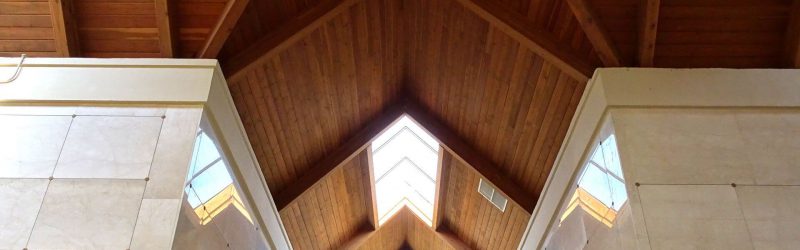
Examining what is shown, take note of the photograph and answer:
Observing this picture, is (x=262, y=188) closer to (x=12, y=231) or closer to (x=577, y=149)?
(x=12, y=231)

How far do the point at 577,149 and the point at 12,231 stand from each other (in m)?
4.00

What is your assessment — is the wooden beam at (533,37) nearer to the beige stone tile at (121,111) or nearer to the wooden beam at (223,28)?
the wooden beam at (223,28)

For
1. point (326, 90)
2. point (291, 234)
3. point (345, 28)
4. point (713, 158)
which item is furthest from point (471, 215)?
point (713, 158)

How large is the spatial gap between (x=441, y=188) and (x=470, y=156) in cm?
151

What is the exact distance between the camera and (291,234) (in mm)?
7453

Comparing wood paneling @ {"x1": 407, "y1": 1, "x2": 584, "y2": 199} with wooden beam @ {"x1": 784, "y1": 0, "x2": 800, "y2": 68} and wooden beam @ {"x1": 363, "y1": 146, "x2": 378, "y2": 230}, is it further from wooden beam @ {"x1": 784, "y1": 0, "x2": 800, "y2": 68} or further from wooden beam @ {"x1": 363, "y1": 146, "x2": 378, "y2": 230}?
wooden beam @ {"x1": 784, "y1": 0, "x2": 800, "y2": 68}

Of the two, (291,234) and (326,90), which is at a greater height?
(326,90)

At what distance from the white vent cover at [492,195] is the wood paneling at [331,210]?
1648 mm

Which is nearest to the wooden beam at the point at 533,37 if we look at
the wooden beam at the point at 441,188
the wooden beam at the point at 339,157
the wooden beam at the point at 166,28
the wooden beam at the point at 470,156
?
the wooden beam at the point at 470,156

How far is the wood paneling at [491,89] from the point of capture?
495 cm

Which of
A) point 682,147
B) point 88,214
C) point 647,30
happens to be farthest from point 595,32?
point 88,214

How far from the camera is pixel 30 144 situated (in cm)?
357

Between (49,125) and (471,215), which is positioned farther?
(471,215)

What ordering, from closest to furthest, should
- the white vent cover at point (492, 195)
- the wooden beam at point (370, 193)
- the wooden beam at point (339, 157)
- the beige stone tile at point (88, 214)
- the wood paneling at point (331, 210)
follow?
Result: the beige stone tile at point (88, 214)
the wooden beam at point (339, 157)
the white vent cover at point (492, 195)
the wood paneling at point (331, 210)
the wooden beam at point (370, 193)
